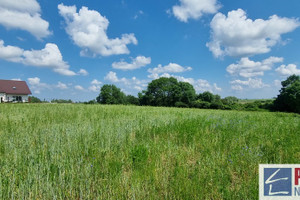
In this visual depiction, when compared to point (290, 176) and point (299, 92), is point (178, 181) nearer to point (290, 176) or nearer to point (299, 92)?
point (290, 176)

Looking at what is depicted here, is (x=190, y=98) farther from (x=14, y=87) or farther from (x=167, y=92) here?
(x=14, y=87)

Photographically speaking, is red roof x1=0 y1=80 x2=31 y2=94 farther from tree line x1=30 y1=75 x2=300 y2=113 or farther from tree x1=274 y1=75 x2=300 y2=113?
tree x1=274 y1=75 x2=300 y2=113

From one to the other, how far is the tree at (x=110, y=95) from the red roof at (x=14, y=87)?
31.8 metres

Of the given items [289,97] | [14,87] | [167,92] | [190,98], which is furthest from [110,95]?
[289,97]

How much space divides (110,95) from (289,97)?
72.2 m

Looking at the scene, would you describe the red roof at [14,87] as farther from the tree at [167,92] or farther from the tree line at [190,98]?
the tree at [167,92]

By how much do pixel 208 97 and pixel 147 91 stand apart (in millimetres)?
28370

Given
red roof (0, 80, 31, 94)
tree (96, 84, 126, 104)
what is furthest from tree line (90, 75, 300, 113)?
red roof (0, 80, 31, 94)

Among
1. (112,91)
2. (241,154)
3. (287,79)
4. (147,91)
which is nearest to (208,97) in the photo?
(287,79)

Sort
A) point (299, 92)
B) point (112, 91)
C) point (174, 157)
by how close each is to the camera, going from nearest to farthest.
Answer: point (174, 157) → point (299, 92) → point (112, 91)

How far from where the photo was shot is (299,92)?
35.0 meters

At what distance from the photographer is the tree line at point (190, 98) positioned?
37.5 metres

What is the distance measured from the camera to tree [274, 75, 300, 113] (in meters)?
35.4

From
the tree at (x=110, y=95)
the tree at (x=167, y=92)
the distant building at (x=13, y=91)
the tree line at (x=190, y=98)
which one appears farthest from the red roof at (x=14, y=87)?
the tree at (x=167, y=92)
